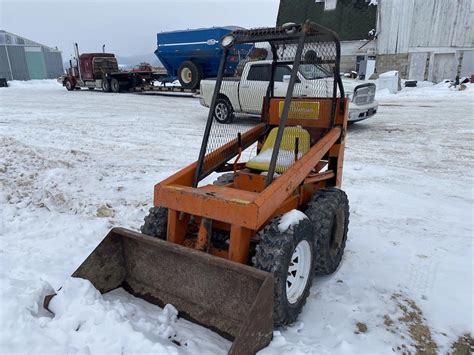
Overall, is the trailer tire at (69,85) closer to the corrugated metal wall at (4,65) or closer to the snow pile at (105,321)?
the corrugated metal wall at (4,65)

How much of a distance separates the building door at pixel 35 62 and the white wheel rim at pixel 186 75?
24292mm

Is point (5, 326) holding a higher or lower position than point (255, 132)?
lower

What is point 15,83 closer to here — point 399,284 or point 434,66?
point 434,66

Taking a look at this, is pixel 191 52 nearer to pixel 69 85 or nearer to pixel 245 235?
pixel 69 85

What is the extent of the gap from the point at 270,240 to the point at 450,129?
8.98 metres

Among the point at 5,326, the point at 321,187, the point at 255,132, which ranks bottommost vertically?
the point at 5,326

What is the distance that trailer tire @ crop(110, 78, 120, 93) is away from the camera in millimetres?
22844

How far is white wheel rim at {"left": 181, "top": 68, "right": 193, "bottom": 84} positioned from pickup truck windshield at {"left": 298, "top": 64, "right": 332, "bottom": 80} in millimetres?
14583

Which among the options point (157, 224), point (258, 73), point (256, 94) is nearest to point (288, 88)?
point (157, 224)

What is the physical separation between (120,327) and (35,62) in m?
40.9

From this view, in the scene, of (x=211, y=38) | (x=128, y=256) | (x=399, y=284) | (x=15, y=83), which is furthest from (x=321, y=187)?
(x=15, y=83)

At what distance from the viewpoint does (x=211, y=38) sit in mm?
17203

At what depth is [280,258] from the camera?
2631mm

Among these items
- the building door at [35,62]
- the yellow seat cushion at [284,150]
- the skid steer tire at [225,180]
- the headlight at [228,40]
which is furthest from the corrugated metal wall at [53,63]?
the headlight at [228,40]
